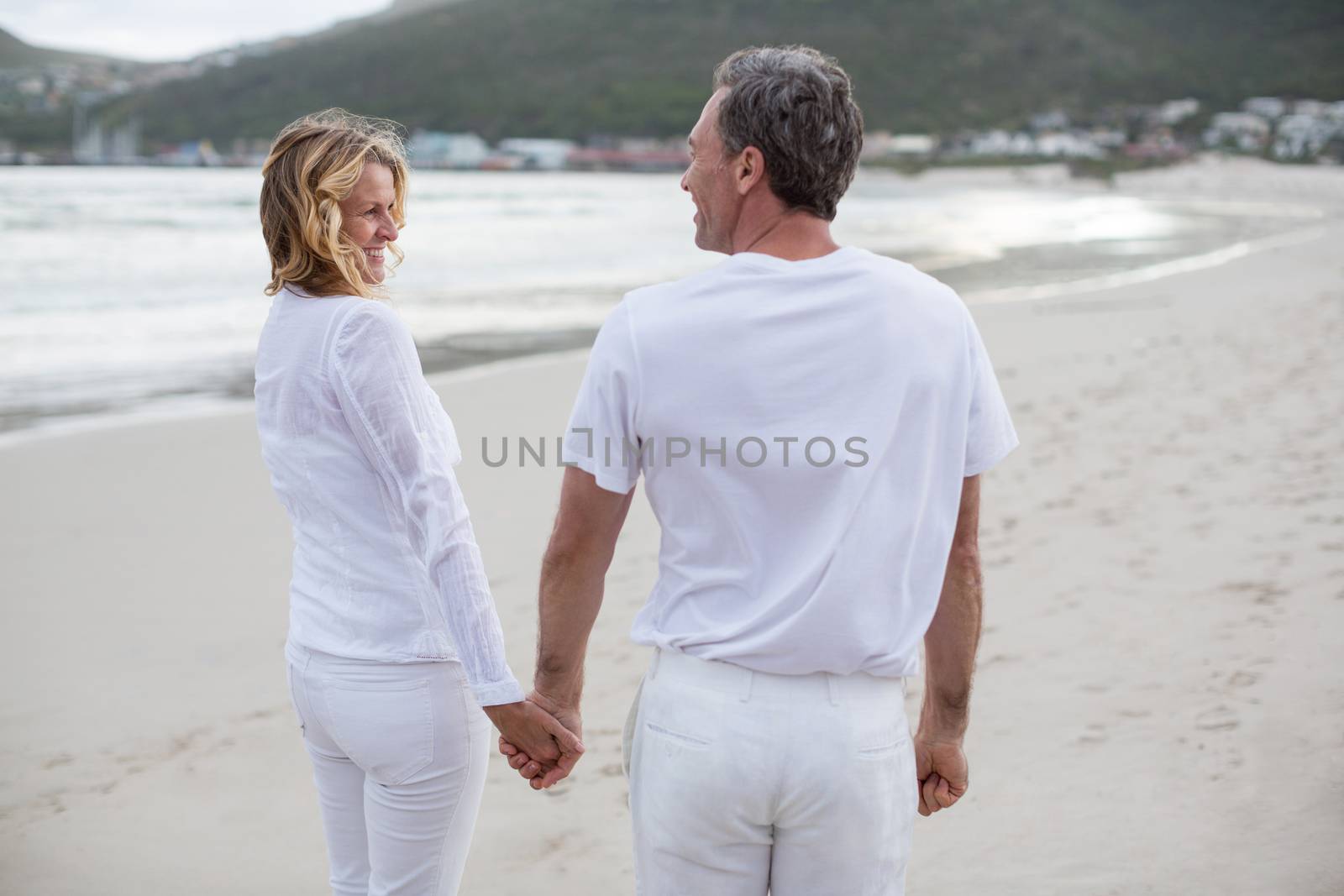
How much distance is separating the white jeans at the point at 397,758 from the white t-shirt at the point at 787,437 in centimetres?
47

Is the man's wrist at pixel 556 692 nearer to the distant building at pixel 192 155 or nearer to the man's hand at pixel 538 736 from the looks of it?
the man's hand at pixel 538 736

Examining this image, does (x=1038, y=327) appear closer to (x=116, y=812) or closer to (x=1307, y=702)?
(x=1307, y=702)

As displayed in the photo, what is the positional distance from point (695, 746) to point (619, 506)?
35 cm

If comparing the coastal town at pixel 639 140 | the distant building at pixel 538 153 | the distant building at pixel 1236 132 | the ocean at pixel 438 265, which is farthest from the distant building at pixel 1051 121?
the ocean at pixel 438 265

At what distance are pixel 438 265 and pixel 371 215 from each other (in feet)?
80.6

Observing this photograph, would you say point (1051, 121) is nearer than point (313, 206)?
No

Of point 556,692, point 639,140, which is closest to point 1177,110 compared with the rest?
point 639,140

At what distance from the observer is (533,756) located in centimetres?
188

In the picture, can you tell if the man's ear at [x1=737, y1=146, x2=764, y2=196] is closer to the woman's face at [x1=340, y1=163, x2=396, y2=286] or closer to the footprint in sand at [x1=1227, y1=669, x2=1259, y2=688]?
the woman's face at [x1=340, y1=163, x2=396, y2=286]

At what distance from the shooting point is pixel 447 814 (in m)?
1.87

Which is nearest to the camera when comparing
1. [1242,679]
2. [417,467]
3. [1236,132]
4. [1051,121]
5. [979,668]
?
[417,467]

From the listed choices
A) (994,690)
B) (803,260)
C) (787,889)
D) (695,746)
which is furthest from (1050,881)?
(803,260)

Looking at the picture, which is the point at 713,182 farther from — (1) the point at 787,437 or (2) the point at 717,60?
(2) the point at 717,60

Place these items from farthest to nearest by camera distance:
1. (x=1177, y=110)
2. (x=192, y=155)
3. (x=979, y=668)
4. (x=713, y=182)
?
(x=1177, y=110), (x=192, y=155), (x=979, y=668), (x=713, y=182)
